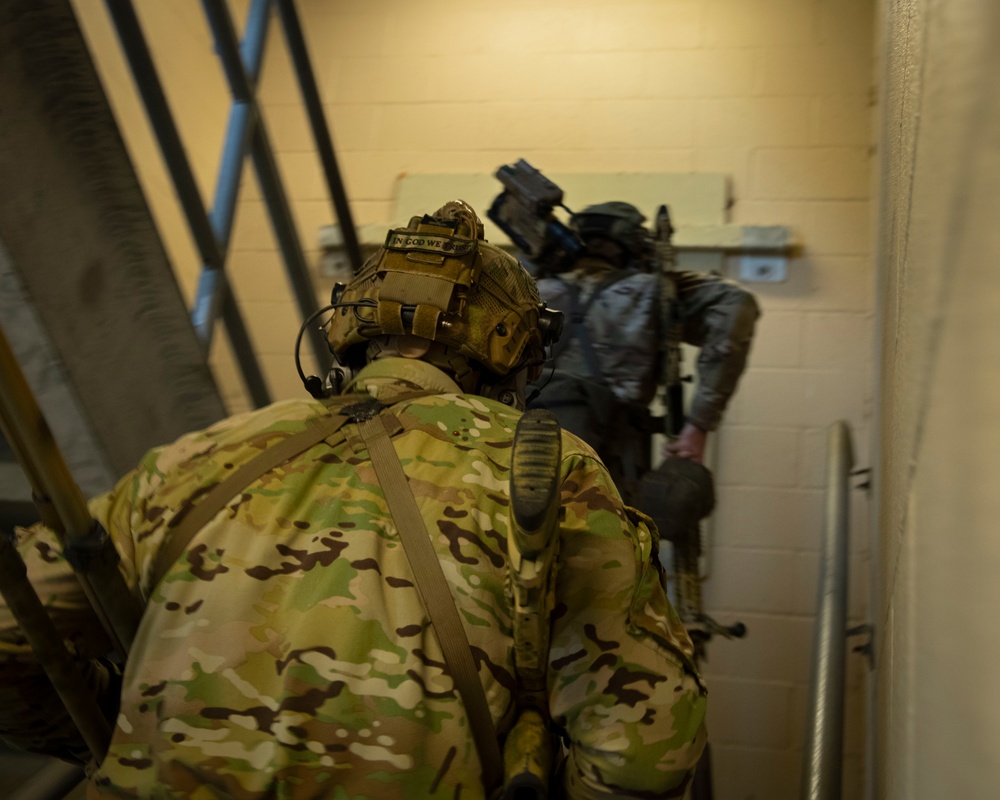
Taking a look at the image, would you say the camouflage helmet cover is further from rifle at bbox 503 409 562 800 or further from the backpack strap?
rifle at bbox 503 409 562 800

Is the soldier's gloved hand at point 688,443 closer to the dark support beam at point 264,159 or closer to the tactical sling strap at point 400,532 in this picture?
the dark support beam at point 264,159

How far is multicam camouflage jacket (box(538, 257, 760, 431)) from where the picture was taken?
2.07 m

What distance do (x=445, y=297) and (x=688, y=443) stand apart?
3.56ft

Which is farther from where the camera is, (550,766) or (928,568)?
(550,766)

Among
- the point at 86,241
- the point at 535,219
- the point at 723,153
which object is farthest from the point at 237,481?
the point at 723,153

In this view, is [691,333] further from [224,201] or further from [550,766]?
[550,766]

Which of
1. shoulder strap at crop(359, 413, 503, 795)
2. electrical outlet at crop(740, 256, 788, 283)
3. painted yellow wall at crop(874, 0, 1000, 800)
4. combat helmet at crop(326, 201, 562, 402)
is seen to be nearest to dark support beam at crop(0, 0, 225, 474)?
combat helmet at crop(326, 201, 562, 402)

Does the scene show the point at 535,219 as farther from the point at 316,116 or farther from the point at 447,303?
the point at 447,303

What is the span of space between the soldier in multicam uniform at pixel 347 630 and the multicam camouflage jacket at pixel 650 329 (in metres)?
1.04

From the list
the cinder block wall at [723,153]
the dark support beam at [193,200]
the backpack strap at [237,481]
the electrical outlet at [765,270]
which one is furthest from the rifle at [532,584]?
the electrical outlet at [765,270]

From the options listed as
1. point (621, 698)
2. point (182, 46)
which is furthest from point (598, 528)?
point (182, 46)

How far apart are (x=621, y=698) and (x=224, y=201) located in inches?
53.2

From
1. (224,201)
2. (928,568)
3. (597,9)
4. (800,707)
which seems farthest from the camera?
(597,9)

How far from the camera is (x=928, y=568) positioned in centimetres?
45
